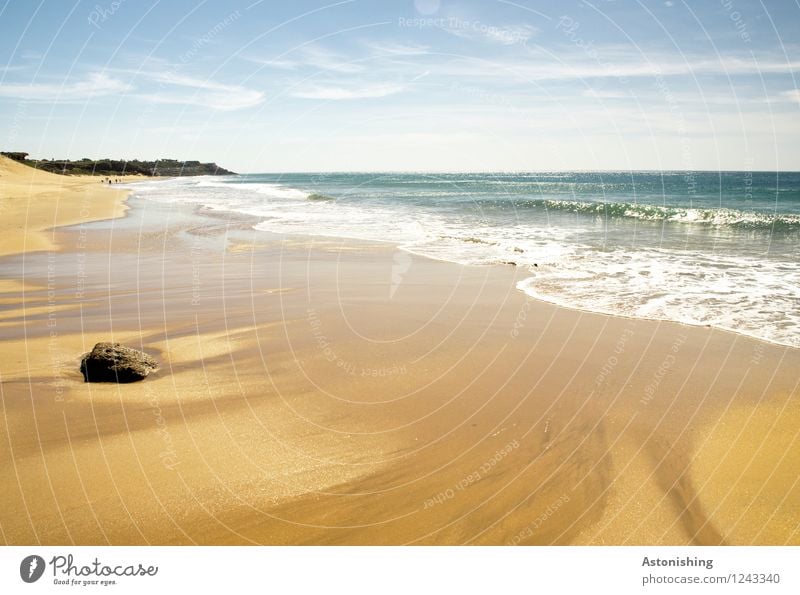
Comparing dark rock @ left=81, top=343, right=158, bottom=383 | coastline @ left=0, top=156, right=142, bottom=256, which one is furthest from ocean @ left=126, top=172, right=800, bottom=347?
coastline @ left=0, top=156, right=142, bottom=256

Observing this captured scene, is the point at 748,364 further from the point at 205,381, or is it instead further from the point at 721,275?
the point at 205,381

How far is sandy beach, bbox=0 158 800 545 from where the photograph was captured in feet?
13.7

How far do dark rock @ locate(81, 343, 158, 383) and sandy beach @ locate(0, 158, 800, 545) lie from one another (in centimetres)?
19

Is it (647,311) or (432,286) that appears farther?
(432,286)

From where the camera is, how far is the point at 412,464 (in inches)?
196

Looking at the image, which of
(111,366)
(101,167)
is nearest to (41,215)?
(111,366)

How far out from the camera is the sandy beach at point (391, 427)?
4.19 metres

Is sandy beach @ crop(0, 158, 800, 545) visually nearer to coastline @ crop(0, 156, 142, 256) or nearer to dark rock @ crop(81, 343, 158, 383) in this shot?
dark rock @ crop(81, 343, 158, 383)

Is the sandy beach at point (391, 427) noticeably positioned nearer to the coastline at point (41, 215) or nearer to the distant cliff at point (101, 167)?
the coastline at point (41, 215)

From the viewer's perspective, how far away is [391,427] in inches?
223

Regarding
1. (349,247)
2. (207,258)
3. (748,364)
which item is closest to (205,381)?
(748,364)

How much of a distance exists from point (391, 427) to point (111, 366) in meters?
3.85

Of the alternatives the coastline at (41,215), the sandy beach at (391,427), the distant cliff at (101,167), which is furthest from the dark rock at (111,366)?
the distant cliff at (101,167)

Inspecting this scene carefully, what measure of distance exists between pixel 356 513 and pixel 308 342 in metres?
4.23
